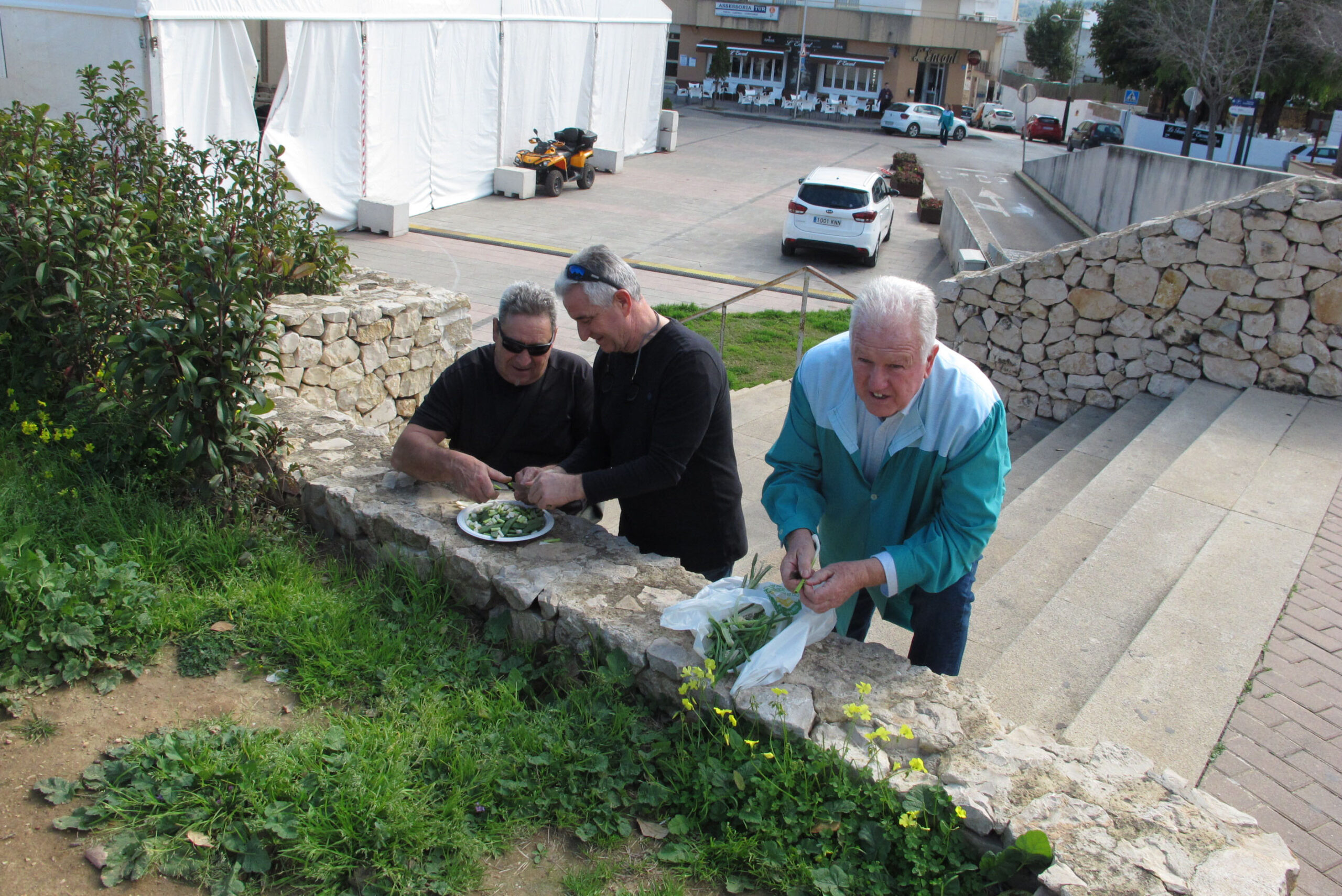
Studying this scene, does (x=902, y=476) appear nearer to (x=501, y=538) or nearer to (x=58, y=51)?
(x=501, y=538)

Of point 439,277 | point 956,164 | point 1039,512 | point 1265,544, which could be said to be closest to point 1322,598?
point 1265,544

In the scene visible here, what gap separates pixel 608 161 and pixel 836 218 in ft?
31.0

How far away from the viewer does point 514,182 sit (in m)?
18.8

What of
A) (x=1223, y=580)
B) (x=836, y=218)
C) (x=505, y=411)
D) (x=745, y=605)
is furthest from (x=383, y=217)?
(x=745, y=605)

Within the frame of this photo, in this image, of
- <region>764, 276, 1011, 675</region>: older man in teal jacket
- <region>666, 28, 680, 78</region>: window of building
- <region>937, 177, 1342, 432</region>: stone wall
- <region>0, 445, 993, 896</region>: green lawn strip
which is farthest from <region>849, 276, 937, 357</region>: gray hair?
<region>666, 28, 680, 78</region>: window of building

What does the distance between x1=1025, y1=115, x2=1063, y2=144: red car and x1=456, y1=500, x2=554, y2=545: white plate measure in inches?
1765

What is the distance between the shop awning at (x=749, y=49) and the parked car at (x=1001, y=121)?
11547 mm

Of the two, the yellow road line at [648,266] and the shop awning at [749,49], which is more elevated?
the shop awning at [749,49]

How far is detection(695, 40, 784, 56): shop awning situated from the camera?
5047 centimetres

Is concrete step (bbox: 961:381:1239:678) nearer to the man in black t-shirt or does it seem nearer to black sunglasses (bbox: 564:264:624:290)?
the man in black t-shirt

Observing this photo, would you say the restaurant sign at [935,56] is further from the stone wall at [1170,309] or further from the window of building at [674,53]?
the stone wall at [1170,309]

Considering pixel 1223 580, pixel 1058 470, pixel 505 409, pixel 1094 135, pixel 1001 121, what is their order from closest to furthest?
pixel 505 409 → pixel 1223 580 → pixel 1058 470 → pixel 1094 135 → pixel 1001 121

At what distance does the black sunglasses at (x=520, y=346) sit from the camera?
3.54 metres

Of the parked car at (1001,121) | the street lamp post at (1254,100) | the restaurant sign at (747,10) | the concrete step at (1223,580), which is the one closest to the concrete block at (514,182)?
the concrete step at (1223,580)
